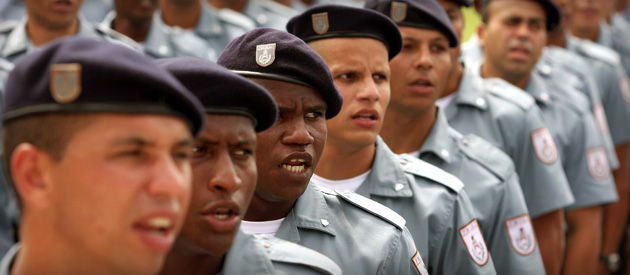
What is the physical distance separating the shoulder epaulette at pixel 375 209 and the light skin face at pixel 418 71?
3.99 feet

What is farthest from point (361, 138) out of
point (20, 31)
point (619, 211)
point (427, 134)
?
point (619, 211)

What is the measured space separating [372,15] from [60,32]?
98.2 inches

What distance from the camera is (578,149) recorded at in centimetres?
641

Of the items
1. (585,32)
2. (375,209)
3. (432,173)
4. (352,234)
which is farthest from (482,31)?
(585,32)

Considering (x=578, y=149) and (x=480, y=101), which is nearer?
(x=480, y=101)

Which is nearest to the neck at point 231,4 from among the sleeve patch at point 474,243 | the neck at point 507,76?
the neck at point 507,76

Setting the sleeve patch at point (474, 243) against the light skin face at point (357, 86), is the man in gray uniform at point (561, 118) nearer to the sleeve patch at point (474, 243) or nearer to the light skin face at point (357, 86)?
the sleeve patch at point (474, 243)

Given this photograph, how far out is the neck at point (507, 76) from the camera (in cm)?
640

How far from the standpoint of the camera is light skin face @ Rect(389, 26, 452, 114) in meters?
Answer: 4.69

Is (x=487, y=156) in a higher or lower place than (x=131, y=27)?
higher

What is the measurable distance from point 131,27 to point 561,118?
9.76ft

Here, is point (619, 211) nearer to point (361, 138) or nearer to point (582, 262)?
point (582, 262)

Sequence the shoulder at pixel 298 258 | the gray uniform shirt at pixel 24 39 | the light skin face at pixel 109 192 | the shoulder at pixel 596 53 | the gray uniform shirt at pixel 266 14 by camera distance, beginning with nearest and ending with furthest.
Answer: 1. the light skin face at pixel 109 192
2. the shoulder at pixel 298 258
3. the gray uniform shirt at pixel 24 39
4. the gray uniform shirt at pixel 266 14
5. the shoulder at pixel 596 53

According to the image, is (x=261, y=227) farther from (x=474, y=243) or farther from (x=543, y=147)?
(x=543, y=147)
